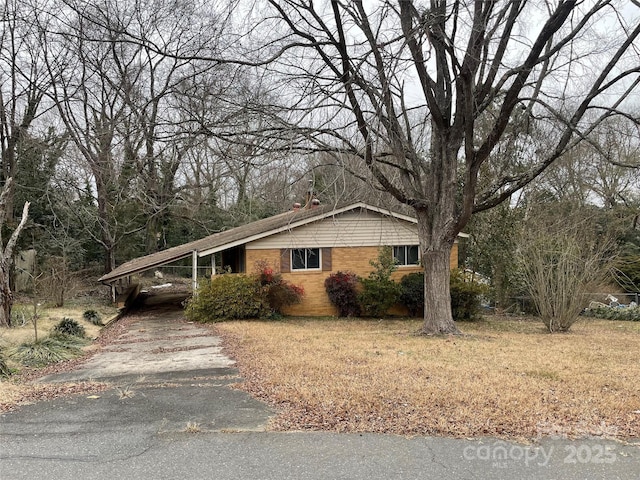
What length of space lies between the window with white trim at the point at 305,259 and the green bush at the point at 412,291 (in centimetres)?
313

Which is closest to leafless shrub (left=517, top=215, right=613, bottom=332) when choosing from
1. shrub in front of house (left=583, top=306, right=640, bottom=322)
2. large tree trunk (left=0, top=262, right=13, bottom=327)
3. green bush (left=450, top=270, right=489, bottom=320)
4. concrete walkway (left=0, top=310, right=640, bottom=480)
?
green bush (left=450, top=270, right=489, bottom=320)

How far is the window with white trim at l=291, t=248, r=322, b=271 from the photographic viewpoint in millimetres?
18234

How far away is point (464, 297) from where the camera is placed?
57.4ft

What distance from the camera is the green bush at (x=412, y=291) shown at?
58.7ft

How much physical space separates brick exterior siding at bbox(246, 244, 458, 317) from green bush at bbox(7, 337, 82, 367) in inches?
309

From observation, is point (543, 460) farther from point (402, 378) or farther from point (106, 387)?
point (106, 387)

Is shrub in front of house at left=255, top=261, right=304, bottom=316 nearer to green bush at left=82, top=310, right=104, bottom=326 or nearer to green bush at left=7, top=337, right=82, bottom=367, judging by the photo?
green bush at left=82, top=310, right=104, bottom=326

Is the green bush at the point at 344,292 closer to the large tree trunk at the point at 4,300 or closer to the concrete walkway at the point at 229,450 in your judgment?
the large tree trunk at the point at 4,300

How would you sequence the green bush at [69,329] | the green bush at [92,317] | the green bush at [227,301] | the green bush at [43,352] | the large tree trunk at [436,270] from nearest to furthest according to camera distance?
the green bush at [43,352] < the green bush at [69,329] < the large tree trunk at [436,270] < the green bush at [92,317] < the green bush at [227,301]

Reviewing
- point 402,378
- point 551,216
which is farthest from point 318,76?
point 551,216

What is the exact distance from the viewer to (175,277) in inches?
1379

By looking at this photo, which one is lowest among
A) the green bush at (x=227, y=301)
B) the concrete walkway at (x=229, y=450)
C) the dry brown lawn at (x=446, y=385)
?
the concrete walkway at (x=229, y=450)

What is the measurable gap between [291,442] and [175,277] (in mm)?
31959

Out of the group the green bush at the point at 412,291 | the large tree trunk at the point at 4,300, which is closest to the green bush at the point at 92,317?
the large tree trunk at the point at 4,300
